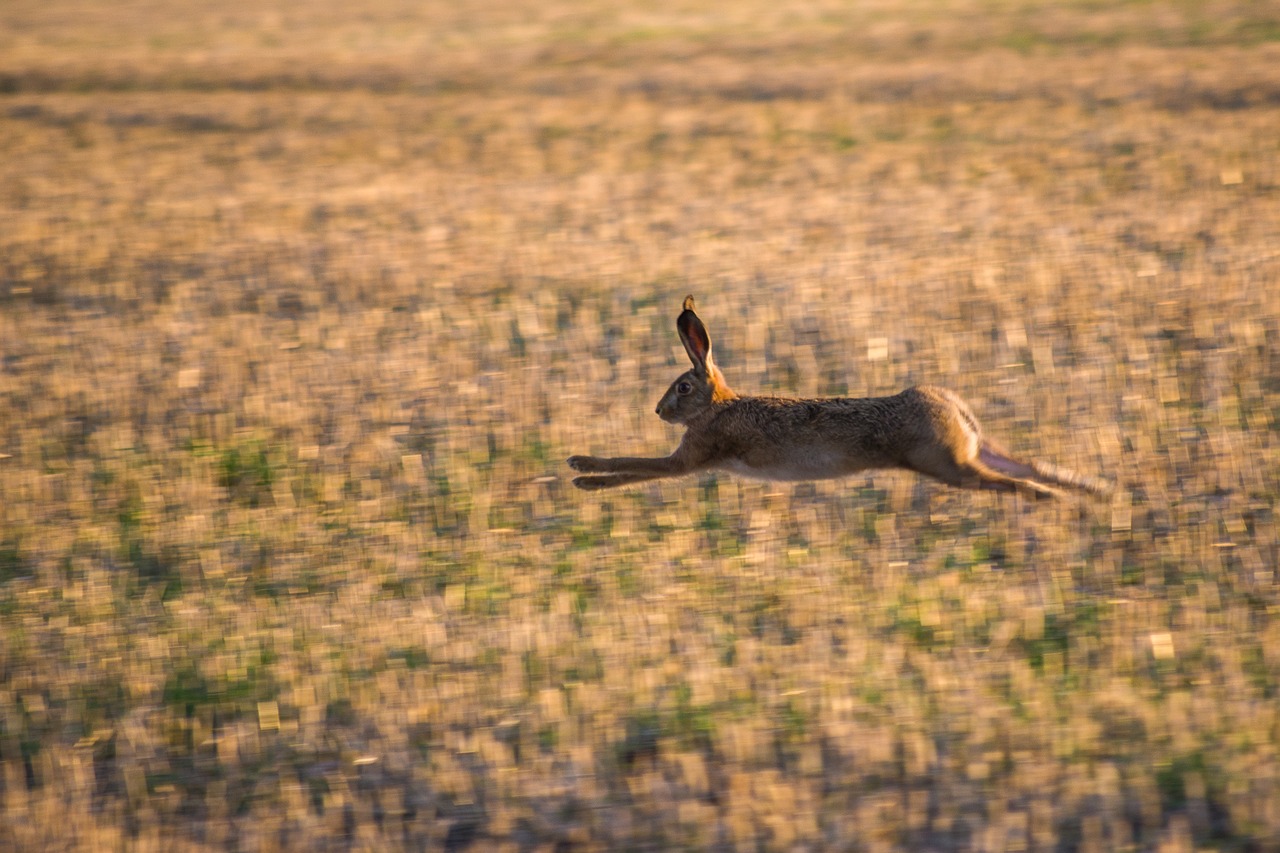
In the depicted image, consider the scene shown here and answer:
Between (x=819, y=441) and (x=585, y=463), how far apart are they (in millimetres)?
1173

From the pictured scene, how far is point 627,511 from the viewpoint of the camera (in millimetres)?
6402

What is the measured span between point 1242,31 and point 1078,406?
17.6 metres

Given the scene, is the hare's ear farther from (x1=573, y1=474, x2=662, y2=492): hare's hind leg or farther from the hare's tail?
the hare's tail

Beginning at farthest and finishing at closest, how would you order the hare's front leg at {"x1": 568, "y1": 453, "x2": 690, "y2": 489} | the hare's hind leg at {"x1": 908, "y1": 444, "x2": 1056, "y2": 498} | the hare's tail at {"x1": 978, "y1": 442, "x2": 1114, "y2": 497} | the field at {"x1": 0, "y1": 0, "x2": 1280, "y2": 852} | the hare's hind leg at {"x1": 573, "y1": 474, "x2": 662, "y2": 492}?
the hare's hind leg at {"x1": 573, "y1": 474, "x2": 662, "y2": 492}, the hare's front leg at {"x1": 568, "y1": 453, "x2": 690, "y2": 489}, the hare's tail at {"x1": 978, "y1": 442, "x2": 1114, "y2": 497}, the hare's hind leg at {"x1": 908, "y1": 444, "x2": 1056, "y2": 498}, the field at {"x1": 0, "y1": 0, "x2": 1280, "y2": 852}

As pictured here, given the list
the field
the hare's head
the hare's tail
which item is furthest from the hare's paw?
the hare's tail

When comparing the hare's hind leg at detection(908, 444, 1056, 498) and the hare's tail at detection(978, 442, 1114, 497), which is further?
the hare's tail at detection(978, 442, 1114, 497)

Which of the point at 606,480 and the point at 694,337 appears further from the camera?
the point at 606,480

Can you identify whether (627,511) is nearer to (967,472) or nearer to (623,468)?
(623,468)

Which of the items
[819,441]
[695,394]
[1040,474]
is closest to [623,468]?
[695,394]

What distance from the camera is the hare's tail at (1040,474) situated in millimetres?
6148

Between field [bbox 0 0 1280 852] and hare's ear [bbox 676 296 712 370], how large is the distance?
2.22 feet

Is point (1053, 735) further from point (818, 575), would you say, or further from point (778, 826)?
point (818, 575)

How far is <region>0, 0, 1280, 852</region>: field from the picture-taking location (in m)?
4.32

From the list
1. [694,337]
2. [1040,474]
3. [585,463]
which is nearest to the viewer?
[1040,474]
